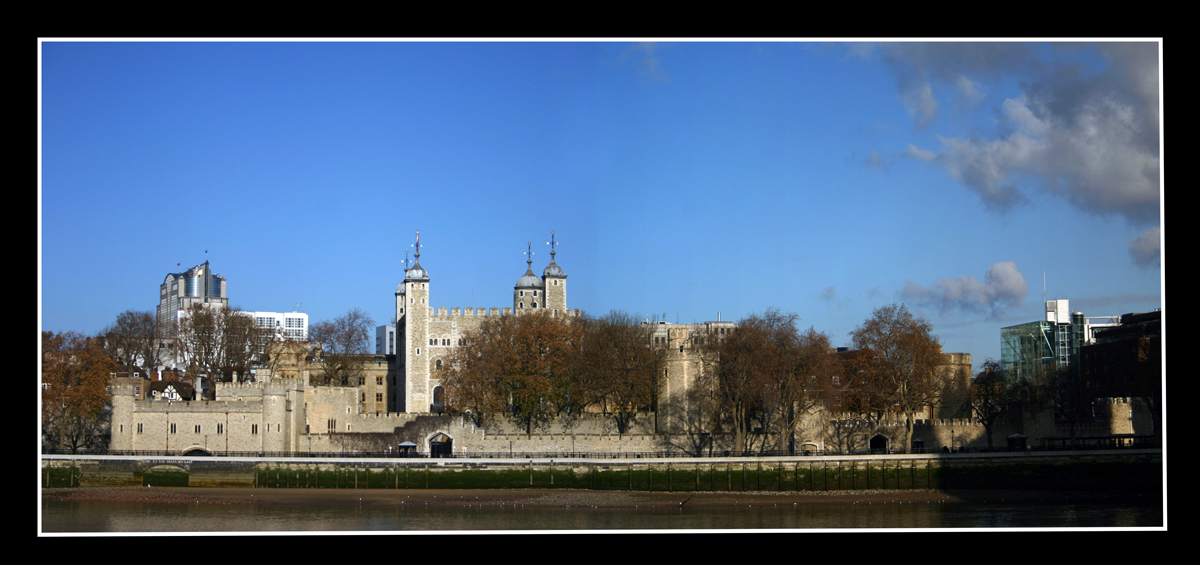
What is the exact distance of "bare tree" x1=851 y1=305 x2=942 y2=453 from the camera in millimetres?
49500

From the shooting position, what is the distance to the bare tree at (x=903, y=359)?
4950 centimetres

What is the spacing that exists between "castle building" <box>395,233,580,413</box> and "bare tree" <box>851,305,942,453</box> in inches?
731

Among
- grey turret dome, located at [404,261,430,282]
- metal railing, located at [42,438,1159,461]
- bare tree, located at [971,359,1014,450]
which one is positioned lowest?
metal railing, located at [42,438,1159,461]

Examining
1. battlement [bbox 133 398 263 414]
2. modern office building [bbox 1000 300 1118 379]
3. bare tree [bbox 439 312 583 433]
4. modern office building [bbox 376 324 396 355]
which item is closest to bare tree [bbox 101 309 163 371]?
battlement [bbox 133 398 263 414]

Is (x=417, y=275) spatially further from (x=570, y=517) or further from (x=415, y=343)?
(x=570, y=517)

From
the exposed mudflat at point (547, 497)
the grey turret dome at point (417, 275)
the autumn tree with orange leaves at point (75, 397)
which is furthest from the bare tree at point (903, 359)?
the autumn tree with orange leaves at point (75, 397)

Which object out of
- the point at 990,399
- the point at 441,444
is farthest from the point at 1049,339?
the point at 441,444

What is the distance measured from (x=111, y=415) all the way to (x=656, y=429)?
76.3ft

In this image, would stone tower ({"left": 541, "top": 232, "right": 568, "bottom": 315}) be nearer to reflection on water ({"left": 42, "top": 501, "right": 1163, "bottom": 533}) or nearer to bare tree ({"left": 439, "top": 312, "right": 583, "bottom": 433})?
bare tree ({"left": 439, "top": 312, "right": 583, "bottom": 433})

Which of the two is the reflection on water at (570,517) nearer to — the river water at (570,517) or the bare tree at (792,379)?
the river water at (570,517)

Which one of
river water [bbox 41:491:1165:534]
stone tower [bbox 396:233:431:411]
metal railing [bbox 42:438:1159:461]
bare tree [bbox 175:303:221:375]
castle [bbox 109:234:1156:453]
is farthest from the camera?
stone tower [bbox 396:233:431:411]

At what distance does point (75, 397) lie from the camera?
4875cm
